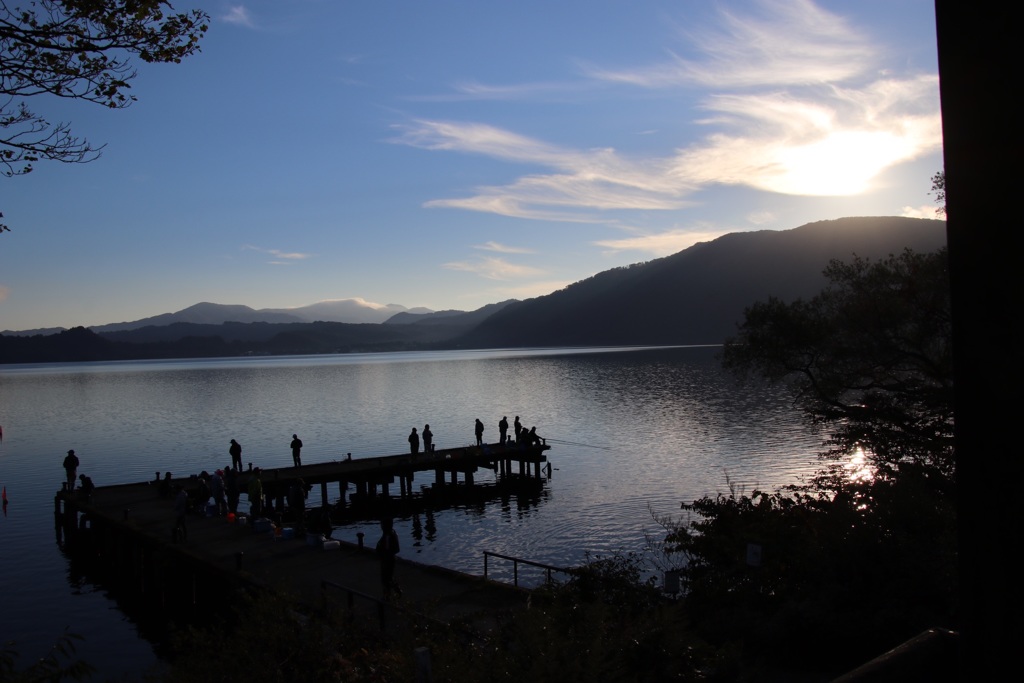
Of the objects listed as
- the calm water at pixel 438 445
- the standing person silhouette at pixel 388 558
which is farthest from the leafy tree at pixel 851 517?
the calm water at pixel 438 445

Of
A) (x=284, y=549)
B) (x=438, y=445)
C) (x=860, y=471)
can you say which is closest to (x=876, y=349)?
(x=860, y=471)

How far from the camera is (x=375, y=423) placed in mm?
71312

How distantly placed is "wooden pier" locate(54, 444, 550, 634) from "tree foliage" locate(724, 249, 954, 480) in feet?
41.9

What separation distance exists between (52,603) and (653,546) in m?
19.4

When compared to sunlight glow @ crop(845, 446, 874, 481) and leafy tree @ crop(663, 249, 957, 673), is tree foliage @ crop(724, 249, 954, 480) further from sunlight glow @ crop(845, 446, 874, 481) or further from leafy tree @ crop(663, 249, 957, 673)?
sunlight glow @ crop(845, 446, 874, 481)

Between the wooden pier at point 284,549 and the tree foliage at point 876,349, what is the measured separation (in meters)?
12.8

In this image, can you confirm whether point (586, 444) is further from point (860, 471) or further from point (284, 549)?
point (284, 549)

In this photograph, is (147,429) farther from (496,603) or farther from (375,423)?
(496,603)

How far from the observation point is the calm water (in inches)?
1044

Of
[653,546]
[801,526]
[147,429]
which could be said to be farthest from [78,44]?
[147,429]

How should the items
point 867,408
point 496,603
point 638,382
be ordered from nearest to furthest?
point 496,603, point 867,408, point 638,382

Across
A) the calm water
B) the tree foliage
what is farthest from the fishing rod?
the tree foliage

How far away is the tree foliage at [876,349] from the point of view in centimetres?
2195

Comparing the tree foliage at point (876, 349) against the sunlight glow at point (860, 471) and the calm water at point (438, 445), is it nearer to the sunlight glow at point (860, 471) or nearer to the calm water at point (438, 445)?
the sunlight glow at point (860, 471)
